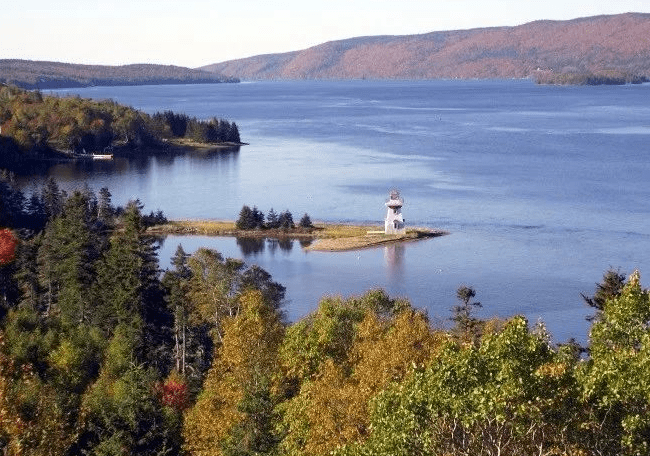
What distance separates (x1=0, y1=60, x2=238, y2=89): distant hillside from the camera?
140375 millimetres

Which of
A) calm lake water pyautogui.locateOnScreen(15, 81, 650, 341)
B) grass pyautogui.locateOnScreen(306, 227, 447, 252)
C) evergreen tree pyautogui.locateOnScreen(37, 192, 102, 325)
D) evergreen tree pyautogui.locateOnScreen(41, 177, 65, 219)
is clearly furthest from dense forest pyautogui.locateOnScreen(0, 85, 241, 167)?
evergreen tree pyautogui.locateOnScreen(37, 192, 102, 325)

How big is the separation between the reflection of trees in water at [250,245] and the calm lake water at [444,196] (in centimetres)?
12

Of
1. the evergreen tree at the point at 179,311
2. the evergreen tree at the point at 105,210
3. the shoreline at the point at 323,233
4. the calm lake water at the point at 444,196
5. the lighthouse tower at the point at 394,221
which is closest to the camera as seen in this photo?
the evergreen tree at the point at 179,311

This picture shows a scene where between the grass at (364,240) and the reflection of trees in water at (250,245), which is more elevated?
the grass at (364,240)

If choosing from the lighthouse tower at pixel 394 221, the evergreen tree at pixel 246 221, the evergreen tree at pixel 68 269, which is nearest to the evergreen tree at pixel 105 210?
the evergreen tree at pixel 246 221

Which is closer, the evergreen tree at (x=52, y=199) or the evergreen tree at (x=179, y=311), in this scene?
the evergreen tree at (x=179, y=311)

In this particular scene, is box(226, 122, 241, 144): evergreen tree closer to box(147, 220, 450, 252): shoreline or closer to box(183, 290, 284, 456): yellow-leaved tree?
box(147, 220, 450, 252): shoreline

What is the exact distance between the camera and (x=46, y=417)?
7.79 meters

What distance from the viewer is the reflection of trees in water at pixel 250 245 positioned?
93.7ft

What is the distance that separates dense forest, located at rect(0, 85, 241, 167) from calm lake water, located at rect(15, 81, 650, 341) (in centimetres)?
321

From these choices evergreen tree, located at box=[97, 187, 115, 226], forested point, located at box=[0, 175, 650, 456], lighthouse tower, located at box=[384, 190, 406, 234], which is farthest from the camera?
evergreen tree, located at box=[97, 187, 115, 226]

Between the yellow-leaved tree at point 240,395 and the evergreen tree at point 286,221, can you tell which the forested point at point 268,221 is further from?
the yellow-leaved tree at point 240,395

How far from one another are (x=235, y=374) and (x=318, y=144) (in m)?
46.4

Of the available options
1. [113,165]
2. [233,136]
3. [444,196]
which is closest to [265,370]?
[444,196]
